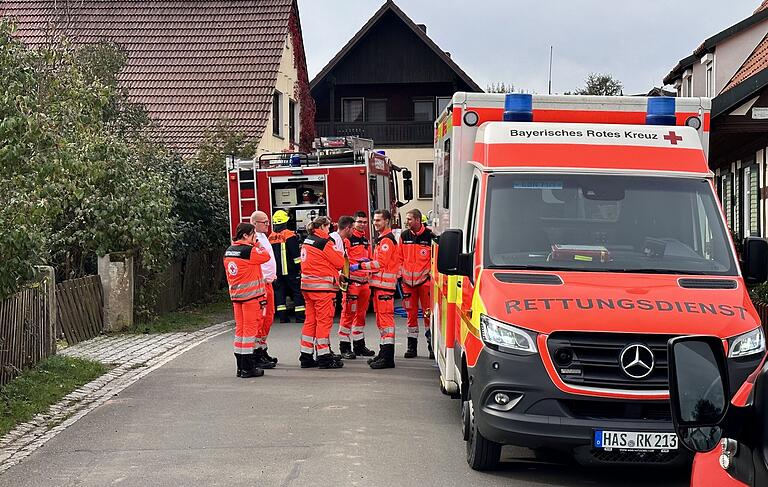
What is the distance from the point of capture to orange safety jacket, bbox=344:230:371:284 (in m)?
14.8

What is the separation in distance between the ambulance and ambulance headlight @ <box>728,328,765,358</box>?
0.01 meters

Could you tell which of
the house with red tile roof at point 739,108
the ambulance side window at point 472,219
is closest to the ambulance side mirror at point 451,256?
the ambulance side window at point 472,219

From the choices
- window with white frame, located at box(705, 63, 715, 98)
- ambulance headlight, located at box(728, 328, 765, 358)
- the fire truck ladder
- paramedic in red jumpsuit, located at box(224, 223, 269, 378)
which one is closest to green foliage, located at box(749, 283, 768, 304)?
paramedic in red jumpsuit, located at box(224, 223, 269, 378)

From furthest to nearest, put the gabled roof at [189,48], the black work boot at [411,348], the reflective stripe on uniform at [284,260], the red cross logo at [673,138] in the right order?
the gabled roof at [189,48] → the reflective stripe on uniform at [284,260] → the black work boot at [411,348] → the red cross logo at [673,138]

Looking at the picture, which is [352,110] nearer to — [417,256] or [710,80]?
[710,80]

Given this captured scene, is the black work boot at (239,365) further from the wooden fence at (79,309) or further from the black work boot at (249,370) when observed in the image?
the wooden fence at (79,309)

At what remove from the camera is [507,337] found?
7.69m

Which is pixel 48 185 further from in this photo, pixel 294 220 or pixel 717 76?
pixel 717 76

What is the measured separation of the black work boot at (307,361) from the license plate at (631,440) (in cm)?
687

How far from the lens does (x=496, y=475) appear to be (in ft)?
27.1

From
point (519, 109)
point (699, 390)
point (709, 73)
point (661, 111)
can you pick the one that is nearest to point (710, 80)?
point (709, 73)

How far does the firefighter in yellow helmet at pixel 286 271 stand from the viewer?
1915cm

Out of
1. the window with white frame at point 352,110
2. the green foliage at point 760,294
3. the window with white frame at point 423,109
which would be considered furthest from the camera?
the window with white frame at point 352,110

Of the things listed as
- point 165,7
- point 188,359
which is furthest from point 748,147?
point 165,7
